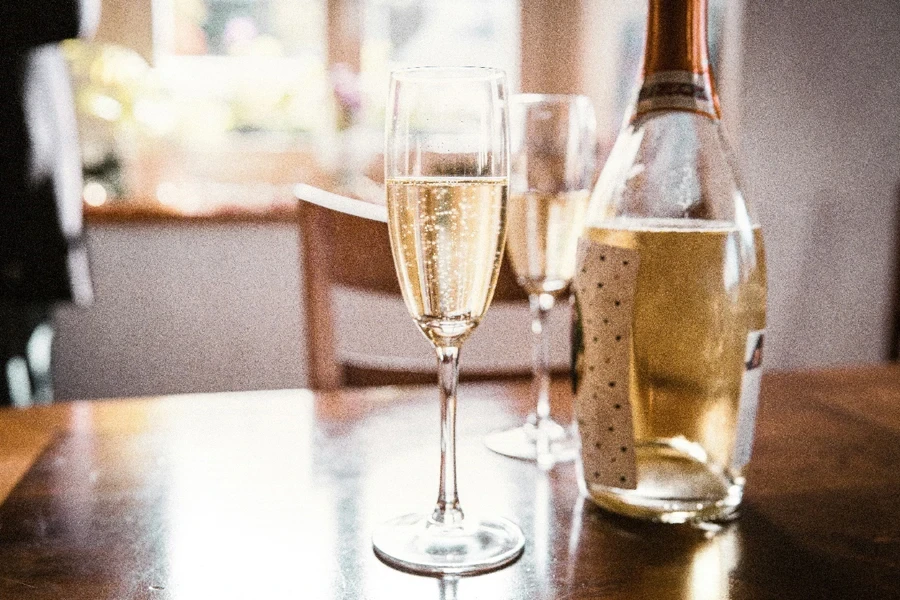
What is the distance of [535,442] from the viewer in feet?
2.33

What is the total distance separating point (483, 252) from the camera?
0.50 meters

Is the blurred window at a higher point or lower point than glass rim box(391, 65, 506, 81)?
higher

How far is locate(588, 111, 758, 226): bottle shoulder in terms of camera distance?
60 cm

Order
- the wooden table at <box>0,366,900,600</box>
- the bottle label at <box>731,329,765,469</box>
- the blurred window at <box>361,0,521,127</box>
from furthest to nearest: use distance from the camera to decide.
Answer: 1. the blurred window at <box>361,0,521,127</box>
2. the bottle label at <box>731,329,765,469</box>
3. the wooden table at <box>0,366,900,600</box>

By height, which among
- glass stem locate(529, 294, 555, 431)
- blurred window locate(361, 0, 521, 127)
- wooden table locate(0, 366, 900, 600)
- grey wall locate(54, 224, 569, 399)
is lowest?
grey wall locate(54, 224, 569, 399)

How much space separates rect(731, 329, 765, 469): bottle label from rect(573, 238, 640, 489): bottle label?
69 millimetres

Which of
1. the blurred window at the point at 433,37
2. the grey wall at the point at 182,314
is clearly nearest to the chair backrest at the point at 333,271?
the grey wall at the point at 182,314

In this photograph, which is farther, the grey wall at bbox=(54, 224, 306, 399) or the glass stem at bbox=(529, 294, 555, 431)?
the grey wall at bbox=(54, 224, 306, 399)

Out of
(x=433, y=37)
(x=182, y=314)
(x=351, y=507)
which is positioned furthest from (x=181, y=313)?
(x=351, y=507)

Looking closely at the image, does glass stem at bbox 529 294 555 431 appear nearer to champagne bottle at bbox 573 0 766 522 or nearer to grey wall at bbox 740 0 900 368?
champagne bottle at bbox 573 0 766 522

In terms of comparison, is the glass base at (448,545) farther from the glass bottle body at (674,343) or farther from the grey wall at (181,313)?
the grey wall at (181,313)

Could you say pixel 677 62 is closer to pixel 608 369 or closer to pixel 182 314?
pixel 608 369

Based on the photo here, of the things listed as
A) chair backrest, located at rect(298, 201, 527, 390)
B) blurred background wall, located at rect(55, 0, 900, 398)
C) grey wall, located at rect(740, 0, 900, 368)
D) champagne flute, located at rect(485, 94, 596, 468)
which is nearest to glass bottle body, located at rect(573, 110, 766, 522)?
champagne flute, located at rect(485, 94, 596, 468)

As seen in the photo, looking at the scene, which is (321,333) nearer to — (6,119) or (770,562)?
(770,562)
